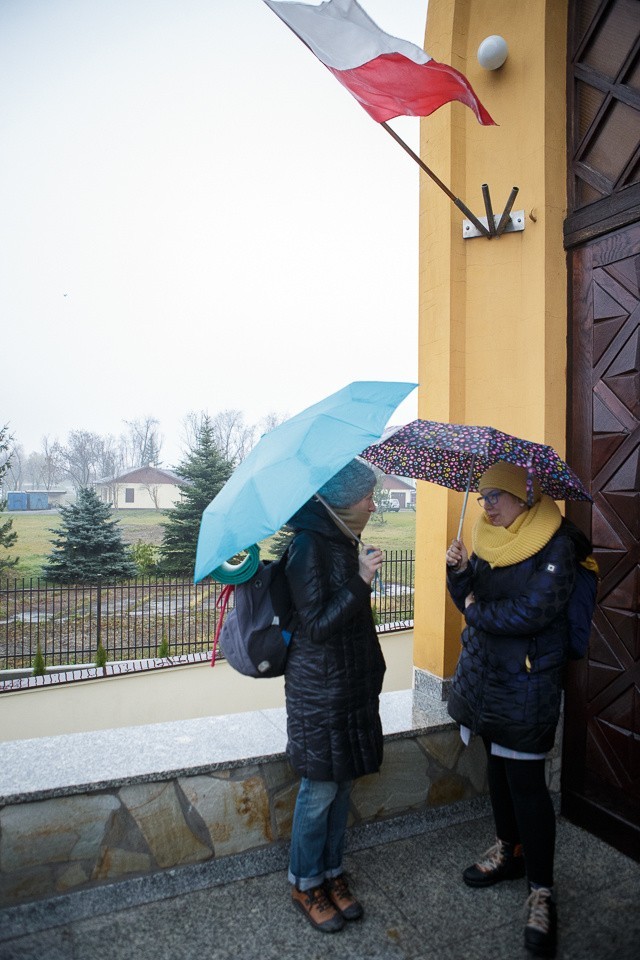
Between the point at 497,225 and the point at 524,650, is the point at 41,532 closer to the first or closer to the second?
the point at 497,225

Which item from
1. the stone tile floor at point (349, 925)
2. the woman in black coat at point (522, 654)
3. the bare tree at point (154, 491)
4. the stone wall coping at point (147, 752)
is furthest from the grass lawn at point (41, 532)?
the woman in black coat at point (522, 654)

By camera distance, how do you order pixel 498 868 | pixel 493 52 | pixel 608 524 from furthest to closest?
pixel 493 52, pixel 608 524, pixel 498 868

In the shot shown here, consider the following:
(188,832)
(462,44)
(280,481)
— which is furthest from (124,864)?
(462,44)

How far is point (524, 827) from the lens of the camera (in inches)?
92.4

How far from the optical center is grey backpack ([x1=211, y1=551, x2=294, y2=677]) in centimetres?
225

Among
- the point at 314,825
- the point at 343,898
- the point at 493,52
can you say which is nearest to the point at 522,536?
the point at 314,825

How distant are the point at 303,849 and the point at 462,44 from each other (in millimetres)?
4429

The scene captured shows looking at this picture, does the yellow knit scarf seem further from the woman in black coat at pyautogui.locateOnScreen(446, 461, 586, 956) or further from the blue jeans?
the blue jeans

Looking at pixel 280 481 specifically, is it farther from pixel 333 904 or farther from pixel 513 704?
pixel 333 904

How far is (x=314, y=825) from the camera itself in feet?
7.78

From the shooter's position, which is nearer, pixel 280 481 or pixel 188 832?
pixel 280 481

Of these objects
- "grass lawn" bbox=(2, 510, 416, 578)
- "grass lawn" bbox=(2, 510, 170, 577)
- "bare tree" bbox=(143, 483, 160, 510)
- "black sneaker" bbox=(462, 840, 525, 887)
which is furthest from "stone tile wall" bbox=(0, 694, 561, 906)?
"bare tree" bbox=(143, 483, 160, 510)

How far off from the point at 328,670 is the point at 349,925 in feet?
3.45

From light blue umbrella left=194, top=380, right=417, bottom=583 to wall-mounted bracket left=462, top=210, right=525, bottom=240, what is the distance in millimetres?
1940
